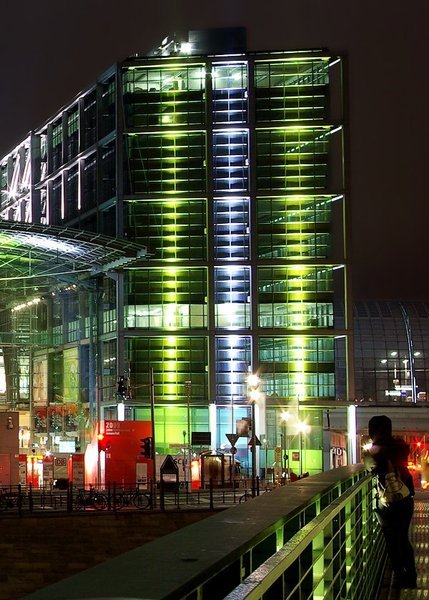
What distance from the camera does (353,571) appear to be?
32.4 feet

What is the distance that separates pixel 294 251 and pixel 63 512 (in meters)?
42.8

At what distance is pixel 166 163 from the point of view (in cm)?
8756

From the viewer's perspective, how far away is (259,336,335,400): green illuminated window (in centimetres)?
8619

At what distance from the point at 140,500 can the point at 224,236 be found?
1453 inches

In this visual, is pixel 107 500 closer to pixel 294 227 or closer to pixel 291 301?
pixel 291 301

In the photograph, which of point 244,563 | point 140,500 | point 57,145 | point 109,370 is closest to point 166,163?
point 109,370

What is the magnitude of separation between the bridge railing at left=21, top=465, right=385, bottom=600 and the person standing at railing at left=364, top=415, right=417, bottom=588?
116cm

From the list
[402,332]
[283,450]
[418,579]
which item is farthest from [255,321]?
[418,579]

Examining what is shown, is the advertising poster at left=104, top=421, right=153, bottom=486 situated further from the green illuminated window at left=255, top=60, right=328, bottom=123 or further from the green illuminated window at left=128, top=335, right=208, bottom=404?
the green illuminated window at left=255, top=60, right=328, bottom=123

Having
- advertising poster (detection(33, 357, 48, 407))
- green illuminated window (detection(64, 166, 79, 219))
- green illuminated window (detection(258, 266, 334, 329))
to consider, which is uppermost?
green illuminated window (detection(64, 166, 79, 219))

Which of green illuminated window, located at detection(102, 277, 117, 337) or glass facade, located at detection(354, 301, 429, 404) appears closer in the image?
green illuminated window, located at detection(102, 277, 117, 337)

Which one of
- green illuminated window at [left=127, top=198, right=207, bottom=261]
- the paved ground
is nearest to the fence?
the paved ground

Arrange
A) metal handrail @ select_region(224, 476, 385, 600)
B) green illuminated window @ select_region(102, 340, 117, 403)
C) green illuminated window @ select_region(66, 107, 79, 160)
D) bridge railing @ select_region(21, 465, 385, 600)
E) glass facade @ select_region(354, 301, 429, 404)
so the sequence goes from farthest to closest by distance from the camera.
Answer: glass facade @ select_region(354, 301, 429, 404) → green illuminated window @ select_region(66, 107, 79, 160) → green illuminated window @ select_region(102, 340, 117, 403) → metal handrail @ select_region(224, 476, 385, 600) → bridge railing @ select_region(21, 465, 385, 600)

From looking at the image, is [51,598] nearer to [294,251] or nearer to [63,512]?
[63,512]
